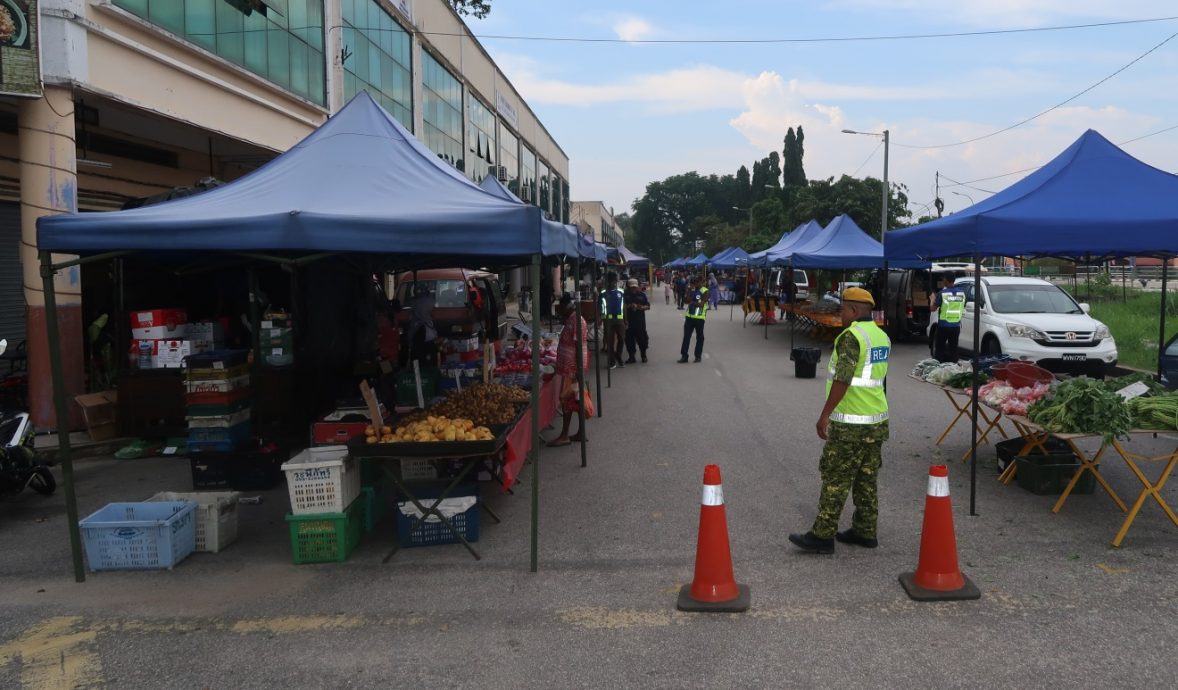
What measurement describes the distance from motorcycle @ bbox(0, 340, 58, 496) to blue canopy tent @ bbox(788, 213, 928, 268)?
1604cm

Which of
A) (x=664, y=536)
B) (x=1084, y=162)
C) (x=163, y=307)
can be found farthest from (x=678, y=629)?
(x=163, y=307)

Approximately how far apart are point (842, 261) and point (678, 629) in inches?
626

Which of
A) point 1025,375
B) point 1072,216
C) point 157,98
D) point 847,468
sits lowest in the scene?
point 847,468

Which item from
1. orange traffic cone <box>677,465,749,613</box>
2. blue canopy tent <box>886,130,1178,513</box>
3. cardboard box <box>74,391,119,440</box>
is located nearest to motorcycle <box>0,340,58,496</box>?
cardboard box <box>74,391,119,440</box>

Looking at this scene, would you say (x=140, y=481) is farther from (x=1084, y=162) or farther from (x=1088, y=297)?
(x=1088, y=297)

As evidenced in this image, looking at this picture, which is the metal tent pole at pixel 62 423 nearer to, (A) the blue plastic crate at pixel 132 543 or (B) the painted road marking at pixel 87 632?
(A) the blue plastic crate at pixel 132 543

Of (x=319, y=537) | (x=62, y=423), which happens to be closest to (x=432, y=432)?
(x=319, y=537)

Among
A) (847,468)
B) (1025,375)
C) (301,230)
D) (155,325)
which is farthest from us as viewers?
(155,325)

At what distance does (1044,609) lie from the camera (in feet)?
15.1

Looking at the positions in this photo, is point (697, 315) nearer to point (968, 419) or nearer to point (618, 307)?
point (618, 307)

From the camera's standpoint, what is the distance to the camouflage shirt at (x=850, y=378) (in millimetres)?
5207

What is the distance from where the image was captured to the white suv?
44.2 feet

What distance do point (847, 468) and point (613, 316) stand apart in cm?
1079

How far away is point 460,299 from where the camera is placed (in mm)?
15305
